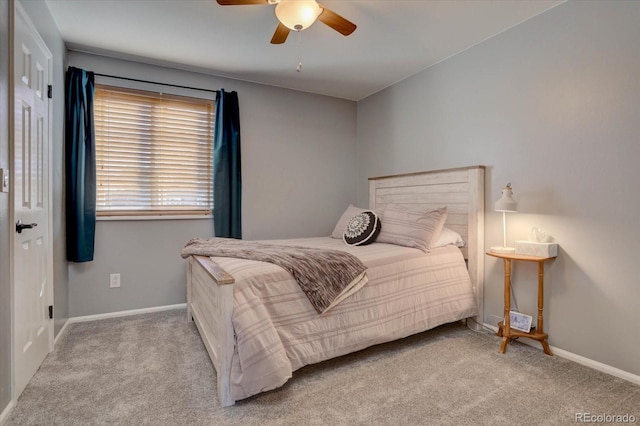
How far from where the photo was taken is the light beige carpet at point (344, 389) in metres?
1.62

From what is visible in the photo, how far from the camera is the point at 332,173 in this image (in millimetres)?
4250

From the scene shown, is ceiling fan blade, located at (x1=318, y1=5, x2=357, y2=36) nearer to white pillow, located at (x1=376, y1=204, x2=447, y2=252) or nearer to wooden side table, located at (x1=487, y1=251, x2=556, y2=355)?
white pillow, located at (x1=376, y1=204, x2=447, y2=252)

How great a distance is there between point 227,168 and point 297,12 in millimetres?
1916

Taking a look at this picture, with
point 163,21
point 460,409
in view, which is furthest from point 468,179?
point 163,21

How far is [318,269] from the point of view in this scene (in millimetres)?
2041

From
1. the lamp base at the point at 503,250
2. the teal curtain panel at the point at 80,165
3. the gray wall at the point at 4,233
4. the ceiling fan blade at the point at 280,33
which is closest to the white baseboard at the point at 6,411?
the gray wall at the point at 4,233

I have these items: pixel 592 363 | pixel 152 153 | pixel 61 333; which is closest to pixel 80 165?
pixel 152 153

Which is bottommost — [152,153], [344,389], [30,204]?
[344,389]

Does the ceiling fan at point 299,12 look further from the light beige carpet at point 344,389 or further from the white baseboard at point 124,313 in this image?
the white baseboard at point 124,313

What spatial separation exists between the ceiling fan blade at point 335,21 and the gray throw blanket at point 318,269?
4.83 feet

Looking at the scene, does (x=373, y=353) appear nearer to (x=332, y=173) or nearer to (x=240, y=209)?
(x=240, y=209)

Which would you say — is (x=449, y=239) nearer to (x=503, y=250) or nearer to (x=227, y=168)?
(x=503, y=250)

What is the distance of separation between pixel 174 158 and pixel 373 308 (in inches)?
96.9

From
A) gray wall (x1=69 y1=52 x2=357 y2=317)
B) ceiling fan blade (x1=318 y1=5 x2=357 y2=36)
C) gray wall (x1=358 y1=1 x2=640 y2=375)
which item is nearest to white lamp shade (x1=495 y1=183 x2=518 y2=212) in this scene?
gray wall (x1=358 y1=1 x2=640 y2=375)
